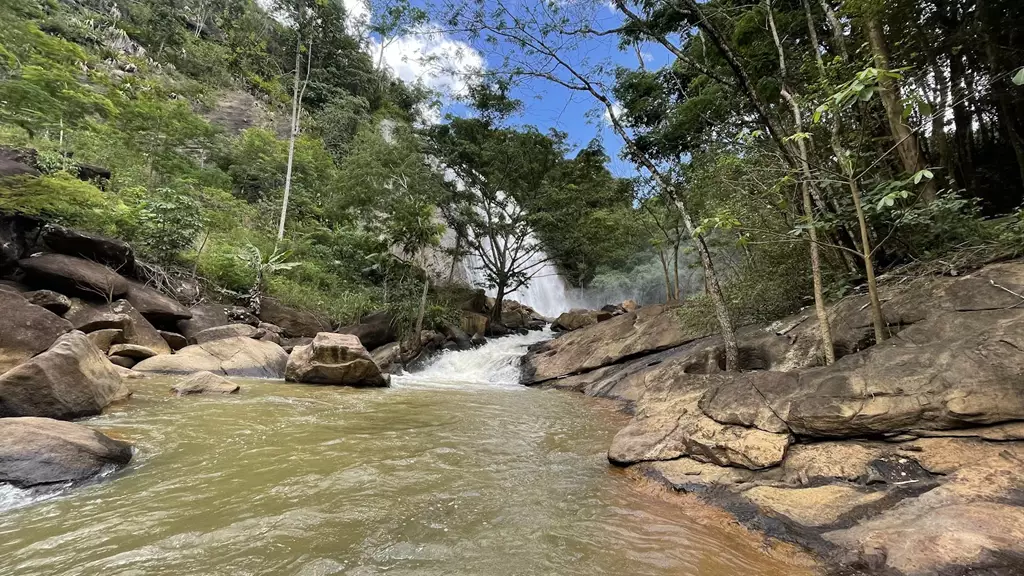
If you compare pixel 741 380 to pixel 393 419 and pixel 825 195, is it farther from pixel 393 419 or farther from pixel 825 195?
pixel 393 419

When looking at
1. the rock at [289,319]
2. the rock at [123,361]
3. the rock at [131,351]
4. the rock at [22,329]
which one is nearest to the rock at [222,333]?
the rock at [131,351]

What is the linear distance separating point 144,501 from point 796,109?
755cm

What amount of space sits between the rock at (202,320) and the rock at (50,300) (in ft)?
8.14

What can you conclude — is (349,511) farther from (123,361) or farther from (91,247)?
(91,247)

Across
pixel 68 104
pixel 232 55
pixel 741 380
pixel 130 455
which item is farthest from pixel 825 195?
Result: pixel 232 55

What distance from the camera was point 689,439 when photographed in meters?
4.18

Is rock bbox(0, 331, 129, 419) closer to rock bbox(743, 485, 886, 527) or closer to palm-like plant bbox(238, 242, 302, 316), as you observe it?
rock bbox(743, 485, 886, 527)

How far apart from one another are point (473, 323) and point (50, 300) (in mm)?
12852

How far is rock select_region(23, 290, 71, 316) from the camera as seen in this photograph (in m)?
8.20

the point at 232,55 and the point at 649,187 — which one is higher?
the point at 232,55

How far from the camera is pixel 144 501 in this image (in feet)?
9.46

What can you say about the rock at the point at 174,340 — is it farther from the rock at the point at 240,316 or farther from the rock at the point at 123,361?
the rock at the point at 240,316

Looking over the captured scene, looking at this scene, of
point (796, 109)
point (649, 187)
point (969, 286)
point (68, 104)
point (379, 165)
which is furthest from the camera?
point (379, 165)

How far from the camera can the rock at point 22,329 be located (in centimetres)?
634
